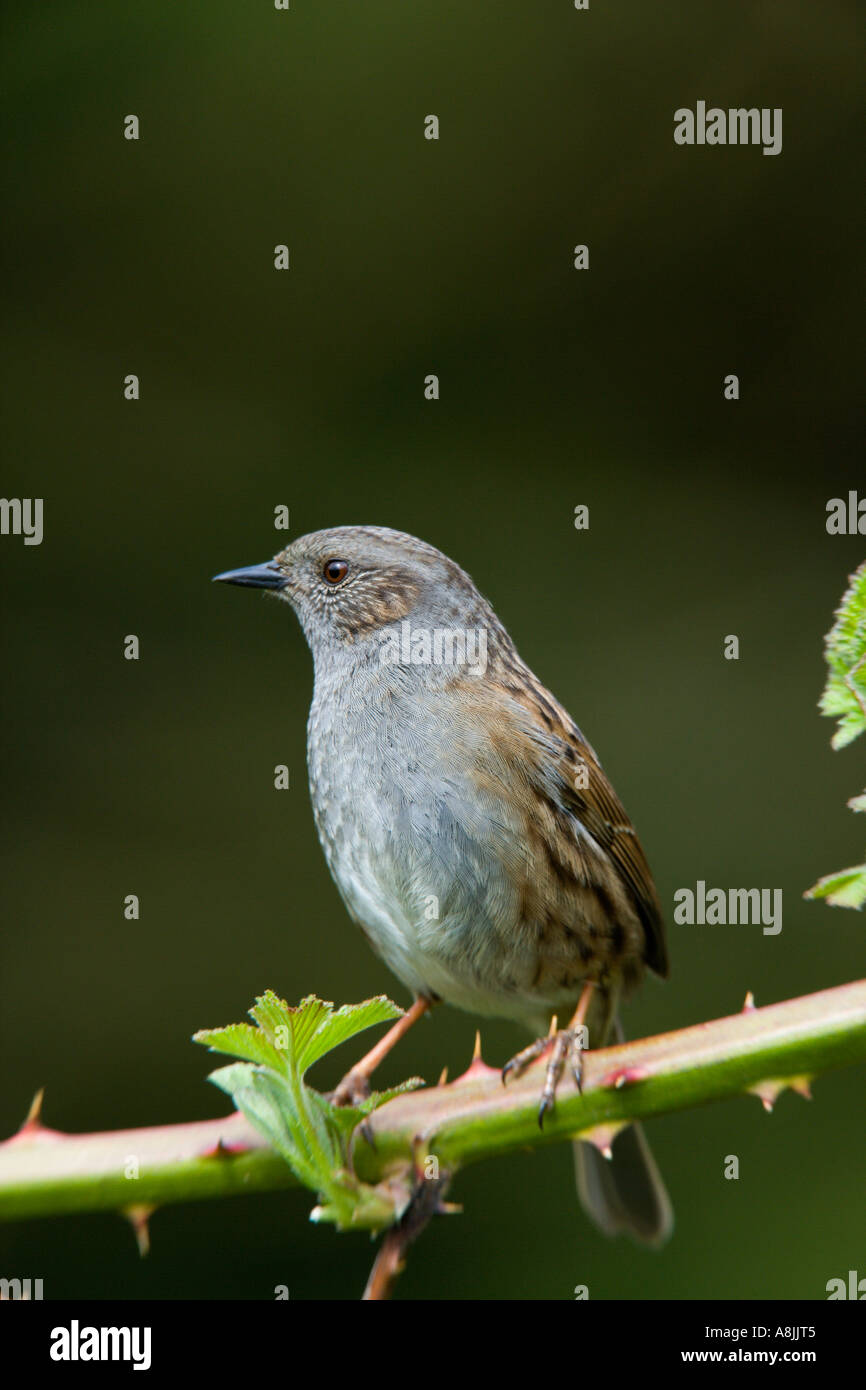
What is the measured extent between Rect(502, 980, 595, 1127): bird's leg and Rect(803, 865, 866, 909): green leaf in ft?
1.34

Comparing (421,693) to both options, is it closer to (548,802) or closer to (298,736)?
(548,802)

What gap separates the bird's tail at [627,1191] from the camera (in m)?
3.44

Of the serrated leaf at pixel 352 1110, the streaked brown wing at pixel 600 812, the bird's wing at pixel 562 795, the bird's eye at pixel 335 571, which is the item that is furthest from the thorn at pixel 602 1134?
the bird's eye at pixel 335 571

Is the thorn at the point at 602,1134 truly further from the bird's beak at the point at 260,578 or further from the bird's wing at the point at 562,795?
the bird's beak at the point at 260,578

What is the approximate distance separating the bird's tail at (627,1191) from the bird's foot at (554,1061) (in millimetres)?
977

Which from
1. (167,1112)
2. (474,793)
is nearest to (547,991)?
(474,793)

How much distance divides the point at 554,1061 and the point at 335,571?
65.2 inches

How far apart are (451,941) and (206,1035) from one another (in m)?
1.35

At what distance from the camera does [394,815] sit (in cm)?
265

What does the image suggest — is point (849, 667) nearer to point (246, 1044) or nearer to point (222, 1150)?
point (246, 1044)

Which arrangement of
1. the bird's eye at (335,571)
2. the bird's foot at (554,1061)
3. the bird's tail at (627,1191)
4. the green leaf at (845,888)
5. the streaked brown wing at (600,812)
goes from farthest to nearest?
1. the bird's tail at (627,1191)
2. the bird's eye at (335,571)
3. the streaked brown wing at (600,812)
4. the bird's foot at (554,1061)
5. the green leaf at (845,888)

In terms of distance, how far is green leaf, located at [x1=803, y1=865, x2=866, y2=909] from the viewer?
1.32 m

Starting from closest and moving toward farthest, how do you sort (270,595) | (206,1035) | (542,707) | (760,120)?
(206,1035)
(542,707)
(270,595)
(760,120)

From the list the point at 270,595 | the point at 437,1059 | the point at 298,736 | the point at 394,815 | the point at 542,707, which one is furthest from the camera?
the point at 298,736
